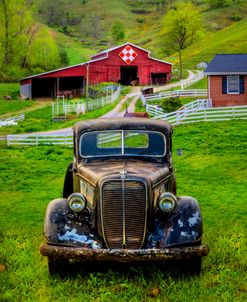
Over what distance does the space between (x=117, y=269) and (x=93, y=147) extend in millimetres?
2253

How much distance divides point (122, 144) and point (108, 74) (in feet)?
180

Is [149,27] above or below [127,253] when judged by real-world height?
above

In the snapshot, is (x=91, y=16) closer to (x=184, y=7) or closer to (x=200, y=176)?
(x=184, y=7)

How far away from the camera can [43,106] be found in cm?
5372

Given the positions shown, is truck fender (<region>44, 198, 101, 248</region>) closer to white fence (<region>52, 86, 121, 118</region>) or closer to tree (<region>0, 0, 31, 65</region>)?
white fence (<region>52, 86, 121, 118</region>)

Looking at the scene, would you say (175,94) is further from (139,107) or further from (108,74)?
(108,74)

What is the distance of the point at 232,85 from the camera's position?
36531mm

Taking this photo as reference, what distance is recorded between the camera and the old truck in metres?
7.79

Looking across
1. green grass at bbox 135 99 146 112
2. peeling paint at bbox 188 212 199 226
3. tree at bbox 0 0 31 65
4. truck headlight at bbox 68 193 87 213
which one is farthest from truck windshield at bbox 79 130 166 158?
tree at bbox 0 0 31 65

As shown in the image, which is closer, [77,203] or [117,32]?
[77,203]

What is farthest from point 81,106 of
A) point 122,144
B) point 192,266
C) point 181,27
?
point 181,27

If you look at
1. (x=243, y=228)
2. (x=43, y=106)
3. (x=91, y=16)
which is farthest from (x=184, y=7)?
(x=243, y=228)

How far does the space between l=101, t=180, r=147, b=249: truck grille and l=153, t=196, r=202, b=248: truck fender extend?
1.06 ft

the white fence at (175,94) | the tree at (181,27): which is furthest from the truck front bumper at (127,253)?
the tree at (181,27)
